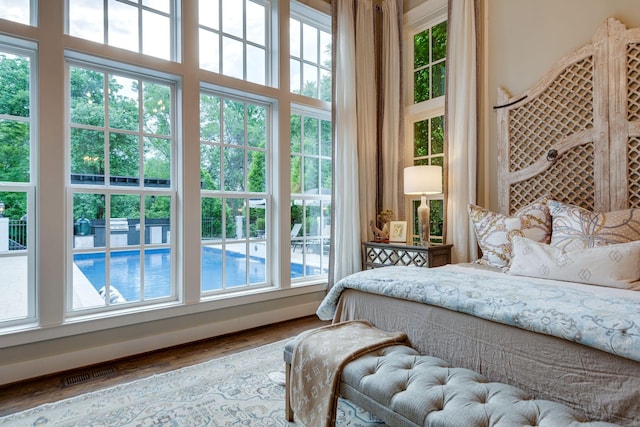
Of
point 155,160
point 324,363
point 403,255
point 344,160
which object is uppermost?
point 344,160

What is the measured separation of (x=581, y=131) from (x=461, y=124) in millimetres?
961

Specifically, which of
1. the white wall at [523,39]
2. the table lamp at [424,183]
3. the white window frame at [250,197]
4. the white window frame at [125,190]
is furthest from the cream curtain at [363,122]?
the white window frame at [125,190]

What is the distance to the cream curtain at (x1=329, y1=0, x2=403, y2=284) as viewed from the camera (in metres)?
3.79

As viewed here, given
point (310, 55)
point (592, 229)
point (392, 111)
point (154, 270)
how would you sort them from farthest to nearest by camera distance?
point (392, 111)
point (310, 55)
point (154, 270)
point (592, 229)

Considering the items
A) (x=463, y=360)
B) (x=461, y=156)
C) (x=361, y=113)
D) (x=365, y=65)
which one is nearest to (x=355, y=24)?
(x=365, y=65)

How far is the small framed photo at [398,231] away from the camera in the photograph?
3.70m

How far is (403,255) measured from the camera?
3449mm

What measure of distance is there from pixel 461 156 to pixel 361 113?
119 cm

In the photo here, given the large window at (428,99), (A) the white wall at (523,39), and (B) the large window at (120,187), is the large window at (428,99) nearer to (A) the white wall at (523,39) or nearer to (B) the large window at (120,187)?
(A) the white wall at (523,39)

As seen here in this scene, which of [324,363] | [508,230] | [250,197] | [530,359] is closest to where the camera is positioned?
[530,359]

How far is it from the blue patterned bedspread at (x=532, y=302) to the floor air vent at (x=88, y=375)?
5.73 ft

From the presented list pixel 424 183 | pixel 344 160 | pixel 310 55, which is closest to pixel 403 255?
pixel 424 183

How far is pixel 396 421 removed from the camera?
49.7 inches

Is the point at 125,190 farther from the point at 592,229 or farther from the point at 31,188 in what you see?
the point at 592,229
